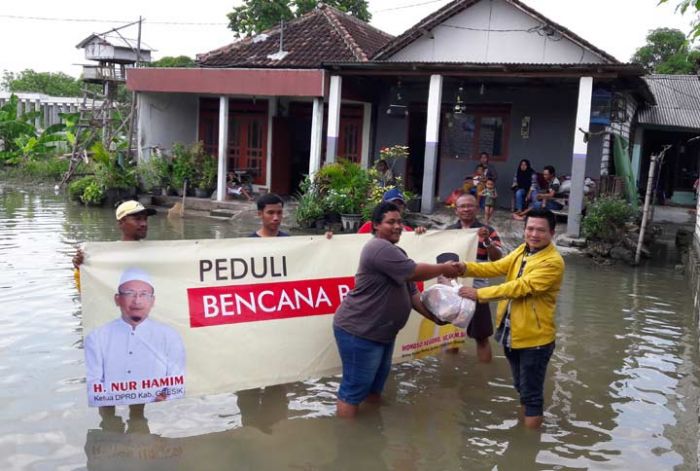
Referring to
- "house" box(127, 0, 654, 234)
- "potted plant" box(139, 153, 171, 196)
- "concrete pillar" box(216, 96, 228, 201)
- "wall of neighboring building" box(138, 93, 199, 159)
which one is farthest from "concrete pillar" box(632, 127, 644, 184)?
"potted plant" box(139, 153, 171, 196)

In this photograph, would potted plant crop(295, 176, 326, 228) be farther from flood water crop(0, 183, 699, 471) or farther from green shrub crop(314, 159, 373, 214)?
flood water crop(0, 183, 699, 471)

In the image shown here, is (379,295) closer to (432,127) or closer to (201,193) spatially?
(432,127)

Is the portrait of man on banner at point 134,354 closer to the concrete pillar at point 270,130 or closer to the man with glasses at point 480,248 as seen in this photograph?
the man with glasses at point 480,248

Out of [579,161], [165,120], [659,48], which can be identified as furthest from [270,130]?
[659,48]

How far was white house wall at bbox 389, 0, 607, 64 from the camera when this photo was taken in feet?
51.4

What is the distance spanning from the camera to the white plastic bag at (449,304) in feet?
16.9

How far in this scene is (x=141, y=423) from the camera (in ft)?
16.4

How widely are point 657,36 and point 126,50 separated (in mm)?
28470

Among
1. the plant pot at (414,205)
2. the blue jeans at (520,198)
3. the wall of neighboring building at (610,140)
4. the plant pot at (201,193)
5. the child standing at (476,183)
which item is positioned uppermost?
the wall of neighboring building at (610,140)

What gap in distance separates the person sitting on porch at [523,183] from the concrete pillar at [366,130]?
4.55 meters

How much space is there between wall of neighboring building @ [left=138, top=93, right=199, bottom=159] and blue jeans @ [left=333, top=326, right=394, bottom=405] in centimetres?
1618

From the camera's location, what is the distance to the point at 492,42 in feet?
53.3

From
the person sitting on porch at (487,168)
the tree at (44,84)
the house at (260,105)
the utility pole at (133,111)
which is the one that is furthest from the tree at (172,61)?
the person sitting on porch at (487,168)

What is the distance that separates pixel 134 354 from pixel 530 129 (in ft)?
47.4
